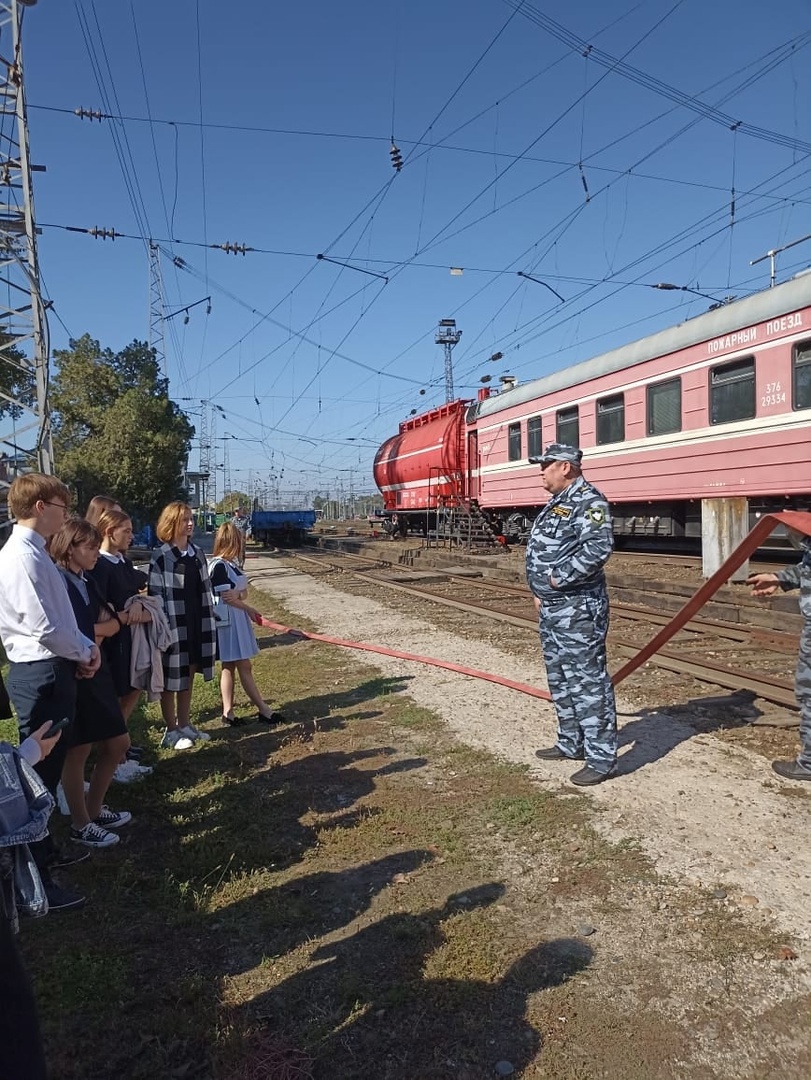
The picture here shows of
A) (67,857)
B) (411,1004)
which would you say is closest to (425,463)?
(67,857)

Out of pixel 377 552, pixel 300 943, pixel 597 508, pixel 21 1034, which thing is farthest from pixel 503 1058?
pixel 377 552

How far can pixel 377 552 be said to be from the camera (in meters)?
23.1

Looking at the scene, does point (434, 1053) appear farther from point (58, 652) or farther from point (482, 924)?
point (58, 652)

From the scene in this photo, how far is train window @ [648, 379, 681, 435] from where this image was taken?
13.3 m

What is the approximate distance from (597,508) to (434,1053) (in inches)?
118

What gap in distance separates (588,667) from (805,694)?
4.08 feet

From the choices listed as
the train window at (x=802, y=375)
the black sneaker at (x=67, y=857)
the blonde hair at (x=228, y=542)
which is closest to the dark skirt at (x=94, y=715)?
the black sneaker at (x=67, y=857)

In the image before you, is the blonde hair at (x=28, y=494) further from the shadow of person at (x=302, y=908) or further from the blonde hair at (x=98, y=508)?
the shadow of person at (x=302, y=908)

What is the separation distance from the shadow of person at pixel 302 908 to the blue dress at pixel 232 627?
265 cm

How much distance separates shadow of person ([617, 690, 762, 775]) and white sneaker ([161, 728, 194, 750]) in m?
3.09

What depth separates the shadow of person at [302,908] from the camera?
2.97 metres

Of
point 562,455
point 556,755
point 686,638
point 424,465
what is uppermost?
point 424,465

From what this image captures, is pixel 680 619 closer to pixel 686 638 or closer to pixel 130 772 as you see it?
pixel 686 638

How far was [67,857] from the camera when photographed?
3.76m
